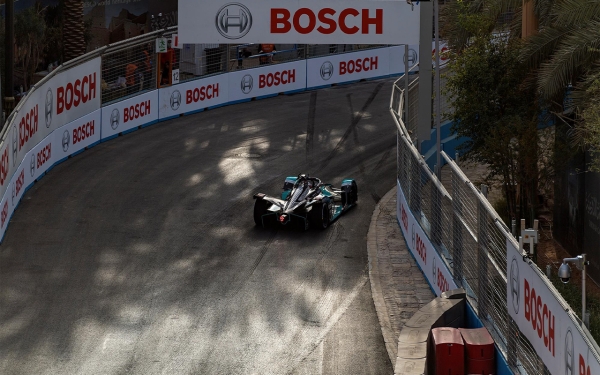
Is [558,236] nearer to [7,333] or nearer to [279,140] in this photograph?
[279,140]

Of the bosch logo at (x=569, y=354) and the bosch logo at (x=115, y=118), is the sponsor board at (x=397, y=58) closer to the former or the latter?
the bosch logo at (x=115, y=118)

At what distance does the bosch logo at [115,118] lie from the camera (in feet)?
95.7

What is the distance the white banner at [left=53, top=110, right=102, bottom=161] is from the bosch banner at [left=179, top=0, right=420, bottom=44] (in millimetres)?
4913

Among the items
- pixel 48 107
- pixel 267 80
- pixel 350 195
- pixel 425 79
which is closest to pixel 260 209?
pixel 350 195

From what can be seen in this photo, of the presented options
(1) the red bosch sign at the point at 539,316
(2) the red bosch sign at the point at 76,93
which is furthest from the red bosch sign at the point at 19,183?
(1) the red bosch sign at the point at 539,316

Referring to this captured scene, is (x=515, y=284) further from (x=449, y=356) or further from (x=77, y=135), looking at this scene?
(x=77, y=135)

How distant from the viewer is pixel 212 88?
33625mm

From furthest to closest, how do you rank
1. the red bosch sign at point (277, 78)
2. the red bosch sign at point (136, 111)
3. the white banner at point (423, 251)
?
the red bosch sign at point (277, 78) < the red bosch sign at point (136, 111) < the white banner at point (423, 251)

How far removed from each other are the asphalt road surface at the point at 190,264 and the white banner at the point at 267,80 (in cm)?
412

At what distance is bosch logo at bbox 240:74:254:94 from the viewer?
3478 centimetres

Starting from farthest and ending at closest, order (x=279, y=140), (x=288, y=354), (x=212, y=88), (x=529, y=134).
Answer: (x=212, y=88) → (x=279, y=140) → (x=529, y=134) → (x=288, y=354)

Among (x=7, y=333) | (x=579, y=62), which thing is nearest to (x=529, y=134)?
(x=579, y=62)

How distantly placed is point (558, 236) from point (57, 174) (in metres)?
12.3

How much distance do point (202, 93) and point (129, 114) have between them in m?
3.87
